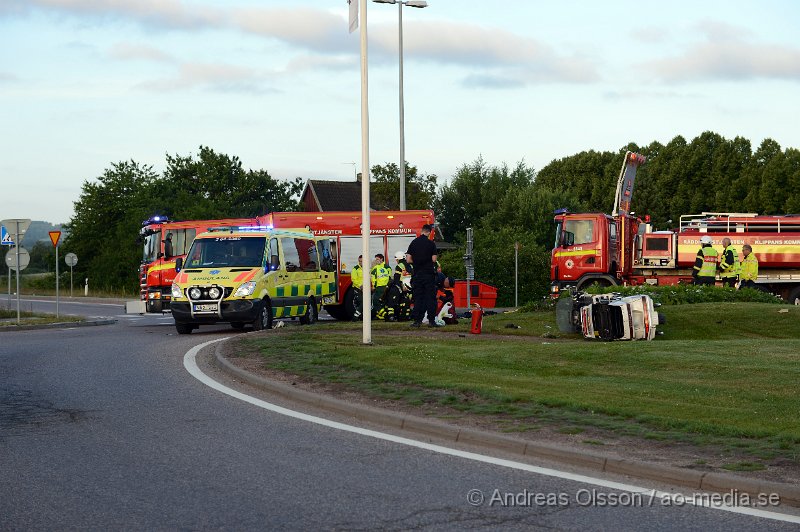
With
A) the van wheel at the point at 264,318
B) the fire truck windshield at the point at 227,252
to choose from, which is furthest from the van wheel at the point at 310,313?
the fire truck windshield at the point at 227,252

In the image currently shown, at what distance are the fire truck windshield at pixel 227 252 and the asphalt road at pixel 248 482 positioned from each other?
37.1 ft

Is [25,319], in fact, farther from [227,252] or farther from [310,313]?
[227,252]

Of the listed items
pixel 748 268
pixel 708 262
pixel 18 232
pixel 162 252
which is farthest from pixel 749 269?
pixel 18 232

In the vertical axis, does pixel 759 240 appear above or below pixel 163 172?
below

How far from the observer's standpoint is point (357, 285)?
26.6m

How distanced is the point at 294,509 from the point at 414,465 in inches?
57.7

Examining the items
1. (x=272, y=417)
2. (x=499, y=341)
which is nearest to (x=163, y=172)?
(x=499, y=341)

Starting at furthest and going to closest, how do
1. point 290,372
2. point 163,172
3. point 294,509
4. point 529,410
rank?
1. point 163,172
2. point 290,372
3. point 529,410
4. point 294,509

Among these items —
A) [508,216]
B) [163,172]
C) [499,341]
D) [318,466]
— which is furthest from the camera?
[163,172]

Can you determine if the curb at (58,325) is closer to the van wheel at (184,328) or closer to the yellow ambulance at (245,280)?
the van wheel at (184,328)

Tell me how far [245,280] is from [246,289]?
0.62 ft

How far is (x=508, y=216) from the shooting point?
6681 centimetres

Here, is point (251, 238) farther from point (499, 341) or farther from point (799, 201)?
point (799, 201)

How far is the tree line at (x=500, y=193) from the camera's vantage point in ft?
217
